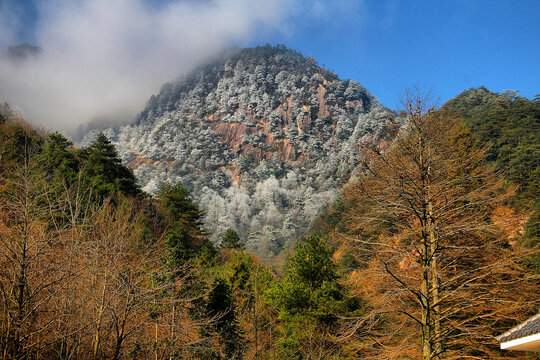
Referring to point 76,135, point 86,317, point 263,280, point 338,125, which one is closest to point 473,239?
point 86,317

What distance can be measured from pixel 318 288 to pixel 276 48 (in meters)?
149

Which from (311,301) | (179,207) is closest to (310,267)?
(311,301)

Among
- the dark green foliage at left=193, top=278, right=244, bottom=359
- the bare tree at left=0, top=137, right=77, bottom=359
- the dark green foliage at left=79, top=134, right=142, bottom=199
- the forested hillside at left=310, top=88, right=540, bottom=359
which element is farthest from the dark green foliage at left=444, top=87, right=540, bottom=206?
the dark green foliage at left=79, top=134, right=142, bottom=199

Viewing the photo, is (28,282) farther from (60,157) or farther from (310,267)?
(60,157)

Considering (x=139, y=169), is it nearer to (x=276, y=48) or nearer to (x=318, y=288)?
(x=276, y=48)

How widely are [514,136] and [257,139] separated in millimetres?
84810

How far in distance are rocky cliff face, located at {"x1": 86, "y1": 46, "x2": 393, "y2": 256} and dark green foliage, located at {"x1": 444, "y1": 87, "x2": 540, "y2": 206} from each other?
3735 centimetres

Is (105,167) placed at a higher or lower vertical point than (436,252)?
higher

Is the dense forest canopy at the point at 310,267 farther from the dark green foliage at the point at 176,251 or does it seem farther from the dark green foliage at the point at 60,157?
the dark green foliage at the point at 60,157

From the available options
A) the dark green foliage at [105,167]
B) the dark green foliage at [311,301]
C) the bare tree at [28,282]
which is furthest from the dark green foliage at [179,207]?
the bare tree at [28,282]

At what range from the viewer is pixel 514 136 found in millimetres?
31641

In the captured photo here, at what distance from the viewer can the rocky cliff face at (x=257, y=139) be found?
272ft

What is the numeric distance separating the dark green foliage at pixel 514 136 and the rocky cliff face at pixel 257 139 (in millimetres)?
37350

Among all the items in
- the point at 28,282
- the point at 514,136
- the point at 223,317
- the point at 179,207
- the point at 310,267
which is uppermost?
the point at 514,136
